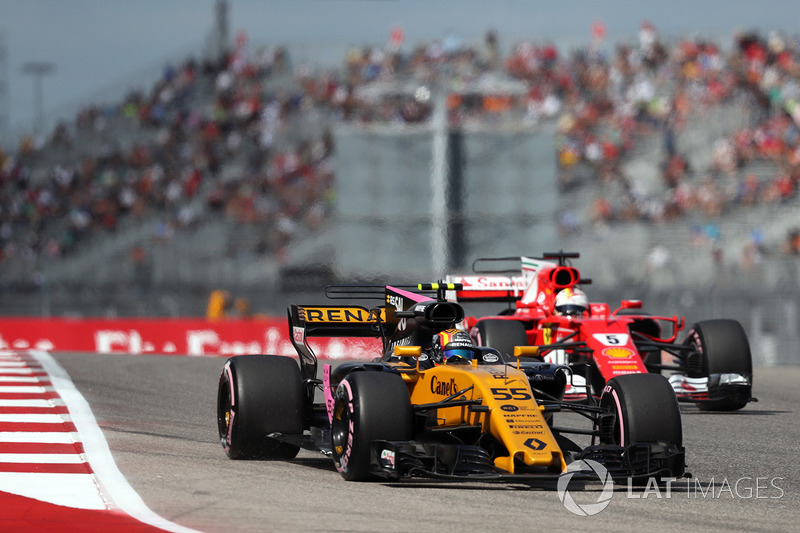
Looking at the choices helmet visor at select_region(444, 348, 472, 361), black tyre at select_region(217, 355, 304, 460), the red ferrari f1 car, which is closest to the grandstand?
the red ferrari f1 car

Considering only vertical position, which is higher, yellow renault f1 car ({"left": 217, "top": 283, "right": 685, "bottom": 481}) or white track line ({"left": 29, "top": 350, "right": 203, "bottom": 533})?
yellow renault f1 car ({"left": 217, "top": 283, "right": 685, "bottom": 481})

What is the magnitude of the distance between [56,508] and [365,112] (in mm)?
22259

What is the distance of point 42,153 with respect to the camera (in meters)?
32.0

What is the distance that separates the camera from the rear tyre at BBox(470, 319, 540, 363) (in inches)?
533

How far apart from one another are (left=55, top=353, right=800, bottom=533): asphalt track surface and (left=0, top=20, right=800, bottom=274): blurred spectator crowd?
15591mm

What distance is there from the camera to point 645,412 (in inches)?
318

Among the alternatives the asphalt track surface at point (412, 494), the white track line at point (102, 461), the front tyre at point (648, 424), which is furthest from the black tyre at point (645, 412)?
the white track line at point (102, 461)

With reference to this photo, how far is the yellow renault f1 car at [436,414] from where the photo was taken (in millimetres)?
7641

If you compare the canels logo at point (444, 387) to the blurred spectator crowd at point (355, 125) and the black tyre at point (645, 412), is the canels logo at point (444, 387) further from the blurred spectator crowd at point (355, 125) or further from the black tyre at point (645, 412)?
the blurred spectator crowd at point (355, 125)

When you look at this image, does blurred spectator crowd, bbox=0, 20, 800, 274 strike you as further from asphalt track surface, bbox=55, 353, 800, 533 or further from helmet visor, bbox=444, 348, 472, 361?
helmet visor, bbox=444, 348, 472, 361

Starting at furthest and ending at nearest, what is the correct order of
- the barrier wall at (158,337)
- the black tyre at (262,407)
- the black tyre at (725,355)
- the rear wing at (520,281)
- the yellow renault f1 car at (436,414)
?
the barrier wall at (158,337) → the rear wing at (520,281) → the black tyre at (725,355) → the black tyre at (262,407) → the yellow renault f1 car at (436,414)

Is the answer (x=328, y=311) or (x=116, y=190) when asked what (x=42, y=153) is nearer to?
(x=116, y=190)

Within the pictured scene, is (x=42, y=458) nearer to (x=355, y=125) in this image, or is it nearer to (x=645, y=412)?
(x=645, y=412)

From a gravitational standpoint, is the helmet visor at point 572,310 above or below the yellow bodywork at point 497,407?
above
